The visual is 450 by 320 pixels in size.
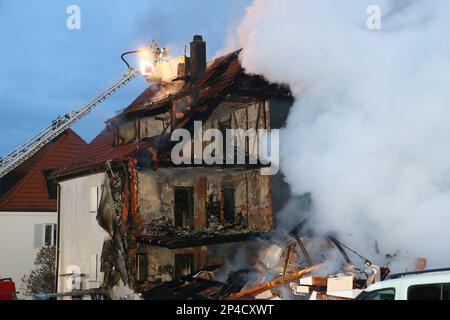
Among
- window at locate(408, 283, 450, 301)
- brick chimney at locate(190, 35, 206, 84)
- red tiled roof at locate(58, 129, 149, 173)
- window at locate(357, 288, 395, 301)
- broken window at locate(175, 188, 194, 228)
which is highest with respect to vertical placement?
brick chimney at locate(190, 35, 206, 84)

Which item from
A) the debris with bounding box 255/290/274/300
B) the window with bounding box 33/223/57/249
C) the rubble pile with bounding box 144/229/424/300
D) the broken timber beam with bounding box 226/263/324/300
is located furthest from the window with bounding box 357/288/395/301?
the window with bounding box 33/223/57/249

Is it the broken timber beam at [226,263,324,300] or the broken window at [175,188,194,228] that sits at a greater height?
the broken window at [175,188,194,228]

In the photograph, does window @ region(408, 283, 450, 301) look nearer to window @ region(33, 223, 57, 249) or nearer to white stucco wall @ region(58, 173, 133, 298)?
white stucco wall @ region(58, 173, 133, 298)

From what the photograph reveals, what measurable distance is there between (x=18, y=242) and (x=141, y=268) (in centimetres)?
1298

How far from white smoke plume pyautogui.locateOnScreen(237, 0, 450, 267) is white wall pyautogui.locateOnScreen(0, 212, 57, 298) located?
60.4 ft

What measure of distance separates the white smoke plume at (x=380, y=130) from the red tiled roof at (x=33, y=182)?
60.4 feet

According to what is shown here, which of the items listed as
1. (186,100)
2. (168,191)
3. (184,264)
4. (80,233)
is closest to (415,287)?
(184,264)

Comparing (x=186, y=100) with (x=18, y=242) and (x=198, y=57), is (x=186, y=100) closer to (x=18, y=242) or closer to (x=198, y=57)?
(x=198, y=57)

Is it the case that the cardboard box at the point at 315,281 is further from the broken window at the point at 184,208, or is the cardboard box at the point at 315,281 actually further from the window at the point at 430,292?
the broken window at the point at 184,208

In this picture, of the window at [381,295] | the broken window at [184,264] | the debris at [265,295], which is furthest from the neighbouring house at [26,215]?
the window at [381,295]

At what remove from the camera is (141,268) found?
16844mm

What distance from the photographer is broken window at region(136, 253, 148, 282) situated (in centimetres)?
1683

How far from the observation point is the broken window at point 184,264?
17.5m
